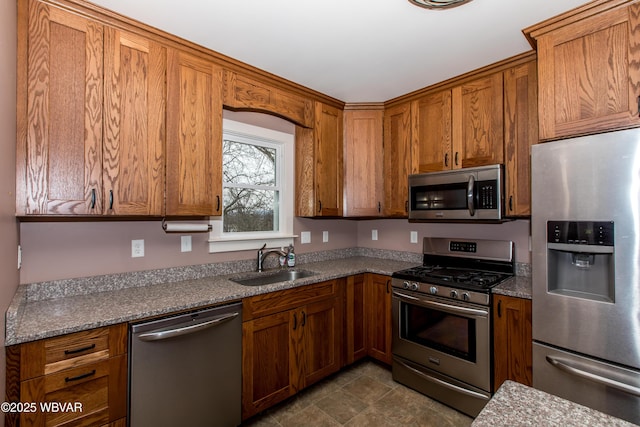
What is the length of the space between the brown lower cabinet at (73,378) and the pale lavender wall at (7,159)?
10 centimetres

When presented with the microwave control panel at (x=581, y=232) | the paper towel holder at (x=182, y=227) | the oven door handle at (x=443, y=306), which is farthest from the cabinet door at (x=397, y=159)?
the paper towel holder at (x=182, y=227)

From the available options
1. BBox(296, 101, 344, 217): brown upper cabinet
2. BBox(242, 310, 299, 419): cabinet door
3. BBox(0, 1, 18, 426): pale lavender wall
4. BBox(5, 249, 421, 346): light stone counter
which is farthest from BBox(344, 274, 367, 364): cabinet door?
BBox(0, 1, 18, 426): pale lavender wall

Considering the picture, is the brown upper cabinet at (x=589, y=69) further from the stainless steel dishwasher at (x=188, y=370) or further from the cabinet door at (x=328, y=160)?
the stainless steel dishwasher at (x=188, y=370)

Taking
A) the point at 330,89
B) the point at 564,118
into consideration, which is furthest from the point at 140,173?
the point at 564,118

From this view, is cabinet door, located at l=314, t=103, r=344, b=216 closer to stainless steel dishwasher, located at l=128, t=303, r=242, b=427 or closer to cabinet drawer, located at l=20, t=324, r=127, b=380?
stainless steel dishwasher, located at l=128, t=303, r=242, b=427

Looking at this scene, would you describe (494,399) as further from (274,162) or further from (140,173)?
(274,162)

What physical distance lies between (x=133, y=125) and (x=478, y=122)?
2449 mm

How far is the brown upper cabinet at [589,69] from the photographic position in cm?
159

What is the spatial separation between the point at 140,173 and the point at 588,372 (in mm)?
2687

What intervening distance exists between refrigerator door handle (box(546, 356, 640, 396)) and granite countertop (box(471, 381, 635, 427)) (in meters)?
1.16

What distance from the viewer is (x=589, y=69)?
1.71m

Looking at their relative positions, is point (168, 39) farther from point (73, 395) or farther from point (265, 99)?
point (73, 395)

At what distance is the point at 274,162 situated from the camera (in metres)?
3.00

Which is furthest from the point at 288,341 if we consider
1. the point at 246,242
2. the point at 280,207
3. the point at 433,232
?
the point at 433,232
